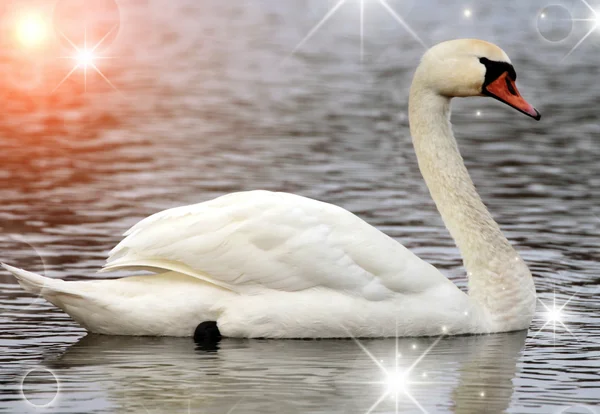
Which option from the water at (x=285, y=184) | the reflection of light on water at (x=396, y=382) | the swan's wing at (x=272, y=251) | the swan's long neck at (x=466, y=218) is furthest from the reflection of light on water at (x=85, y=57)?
the reflection of light on water at (x=396, y=382)

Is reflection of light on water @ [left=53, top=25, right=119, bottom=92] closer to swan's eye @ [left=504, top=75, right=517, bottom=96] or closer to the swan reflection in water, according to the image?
swan's eye @ [left=504, top=75, right=517, bottom=96]

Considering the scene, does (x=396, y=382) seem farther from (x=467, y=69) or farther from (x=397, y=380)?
(x=467, y=69)

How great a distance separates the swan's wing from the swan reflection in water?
1.20ft

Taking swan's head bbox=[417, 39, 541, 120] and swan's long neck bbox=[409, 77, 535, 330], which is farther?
swan's head bbox=[417, 39, 541, 120]

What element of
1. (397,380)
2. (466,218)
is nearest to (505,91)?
(466,218)

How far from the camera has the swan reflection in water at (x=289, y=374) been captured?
7.64 m

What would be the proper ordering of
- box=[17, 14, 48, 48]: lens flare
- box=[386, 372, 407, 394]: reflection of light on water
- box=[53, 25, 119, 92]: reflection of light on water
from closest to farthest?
box=[386, 372, 407, 394]: reflection of light on water
box=[53, 25, 119, 92]: reflection of light on water
box=[17, 14, 48, 48]: lens flare

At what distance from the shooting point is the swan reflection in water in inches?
301

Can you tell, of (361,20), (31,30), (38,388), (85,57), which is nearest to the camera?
(38,388)

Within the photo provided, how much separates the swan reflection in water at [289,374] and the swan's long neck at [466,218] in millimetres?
319

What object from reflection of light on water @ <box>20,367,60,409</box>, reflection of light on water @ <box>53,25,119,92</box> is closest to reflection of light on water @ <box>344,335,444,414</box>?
reflection of light on water @ <box>20,367,60,409</box>

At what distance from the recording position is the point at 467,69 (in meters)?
10.1

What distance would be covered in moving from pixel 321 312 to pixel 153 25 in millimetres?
25340

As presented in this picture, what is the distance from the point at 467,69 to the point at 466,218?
39.1 inches
